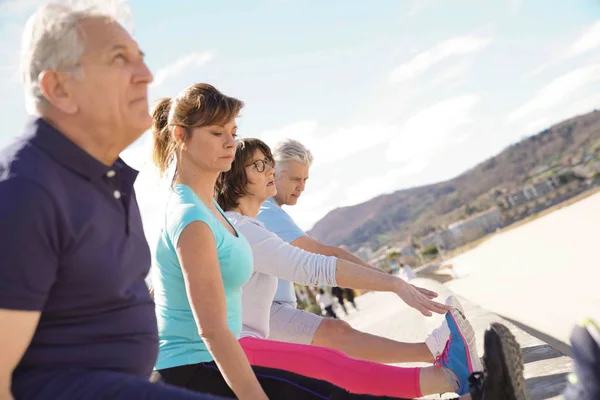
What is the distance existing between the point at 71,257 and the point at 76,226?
7 centimetres

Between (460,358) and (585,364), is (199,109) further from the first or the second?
(585,364)

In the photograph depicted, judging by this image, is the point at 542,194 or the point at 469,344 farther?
the point at 542,194

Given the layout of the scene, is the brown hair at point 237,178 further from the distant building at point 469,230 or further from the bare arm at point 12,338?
the distant building at point 469,230

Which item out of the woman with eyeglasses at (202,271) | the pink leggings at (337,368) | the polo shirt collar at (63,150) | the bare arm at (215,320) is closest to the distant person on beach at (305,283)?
the pink leggings at (337,368)

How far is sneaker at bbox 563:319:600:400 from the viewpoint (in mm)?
1665

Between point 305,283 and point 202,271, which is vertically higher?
point 202,271

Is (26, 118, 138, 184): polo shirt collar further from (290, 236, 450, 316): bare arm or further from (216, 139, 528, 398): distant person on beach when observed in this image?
(290, 236, 450, 316): bare arm

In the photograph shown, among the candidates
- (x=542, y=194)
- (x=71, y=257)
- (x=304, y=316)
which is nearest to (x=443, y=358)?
(x=304, y=316)

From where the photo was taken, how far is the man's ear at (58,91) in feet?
6.18

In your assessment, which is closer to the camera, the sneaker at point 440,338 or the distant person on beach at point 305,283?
the distant person on beach at point 305,283

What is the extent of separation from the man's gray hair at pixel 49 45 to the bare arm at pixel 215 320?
800mm

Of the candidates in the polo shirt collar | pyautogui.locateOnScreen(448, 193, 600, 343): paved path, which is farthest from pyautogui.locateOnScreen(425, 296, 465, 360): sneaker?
pyautogui.locateOnScreen(448, 193, 600, 343): paved path

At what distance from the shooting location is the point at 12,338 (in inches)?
62.8

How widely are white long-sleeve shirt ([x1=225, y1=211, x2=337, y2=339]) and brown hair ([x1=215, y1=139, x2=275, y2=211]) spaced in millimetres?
202
